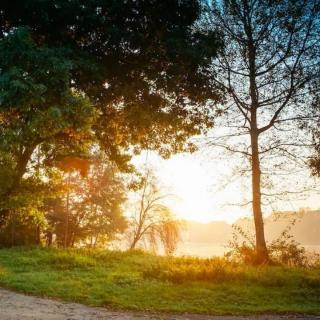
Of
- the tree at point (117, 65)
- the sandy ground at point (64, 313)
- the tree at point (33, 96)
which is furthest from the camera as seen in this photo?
the tree at point (117, 65)

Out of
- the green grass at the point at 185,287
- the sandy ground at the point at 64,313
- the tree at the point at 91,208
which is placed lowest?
the sandy ground at the point at 64,313

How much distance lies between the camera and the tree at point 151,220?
37.9 metres

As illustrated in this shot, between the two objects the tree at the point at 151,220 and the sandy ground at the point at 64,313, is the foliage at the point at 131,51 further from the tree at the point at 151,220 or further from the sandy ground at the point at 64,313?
the tree at the point at 151,220

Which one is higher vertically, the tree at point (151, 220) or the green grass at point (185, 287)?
the tree at point (151, 220)

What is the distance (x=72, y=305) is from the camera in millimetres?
10336

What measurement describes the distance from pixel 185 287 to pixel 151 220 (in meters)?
29.1

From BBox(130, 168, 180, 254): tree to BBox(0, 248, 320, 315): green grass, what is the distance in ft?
68.0

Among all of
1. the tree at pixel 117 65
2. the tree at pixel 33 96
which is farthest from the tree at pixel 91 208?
the tree at pixel 33 96

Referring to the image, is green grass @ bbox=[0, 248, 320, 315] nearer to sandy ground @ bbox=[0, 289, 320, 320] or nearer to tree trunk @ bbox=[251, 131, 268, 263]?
sandy ground @ bbox=[0, 289, 320, 320]

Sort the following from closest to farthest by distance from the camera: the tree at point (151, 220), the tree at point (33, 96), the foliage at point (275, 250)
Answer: the tree at point (33, 96) < the foliage at point (275, 250) < the tree at point (151, 220)

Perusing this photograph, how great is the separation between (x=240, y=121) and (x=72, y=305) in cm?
1150

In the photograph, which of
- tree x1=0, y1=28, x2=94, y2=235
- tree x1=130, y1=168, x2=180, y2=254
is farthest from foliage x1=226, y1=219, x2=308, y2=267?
tree x1=130, y1=168, x2=180, y2=254

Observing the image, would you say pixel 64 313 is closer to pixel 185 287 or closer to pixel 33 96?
pixel 185 287

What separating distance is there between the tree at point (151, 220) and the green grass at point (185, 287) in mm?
20723
